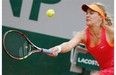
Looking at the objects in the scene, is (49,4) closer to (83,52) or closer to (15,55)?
(83,52)

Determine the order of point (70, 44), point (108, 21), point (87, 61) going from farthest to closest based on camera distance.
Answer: point (87, 61), point (108, 21), point (70, 44)

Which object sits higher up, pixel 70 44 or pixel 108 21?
pixel 108 21

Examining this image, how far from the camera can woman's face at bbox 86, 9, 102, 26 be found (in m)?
4.26

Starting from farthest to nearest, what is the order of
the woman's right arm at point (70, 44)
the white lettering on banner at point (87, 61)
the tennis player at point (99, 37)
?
the white lettering on banner at point (87, 61) → the tennis player at point (99, 37) → the woman's right arm at point (70, 44)

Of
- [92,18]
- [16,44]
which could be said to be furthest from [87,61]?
[92,18]

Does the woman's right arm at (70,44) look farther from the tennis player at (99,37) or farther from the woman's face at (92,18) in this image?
the woman's face at (92,18)

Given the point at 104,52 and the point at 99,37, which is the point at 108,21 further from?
the point at 104,52

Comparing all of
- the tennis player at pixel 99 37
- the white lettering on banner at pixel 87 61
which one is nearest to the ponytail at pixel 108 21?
the tennis player at pixel 99 37

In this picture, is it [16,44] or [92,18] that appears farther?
[16,44]

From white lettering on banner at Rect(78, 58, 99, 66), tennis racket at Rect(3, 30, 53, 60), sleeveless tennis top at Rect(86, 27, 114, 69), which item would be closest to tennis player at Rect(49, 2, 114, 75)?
sleeveless tennis top at Rect(86, 27, 114, 69)

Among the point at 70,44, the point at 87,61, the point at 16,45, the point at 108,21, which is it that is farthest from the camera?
the point at 87,61

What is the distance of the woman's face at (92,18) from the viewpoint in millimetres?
4258

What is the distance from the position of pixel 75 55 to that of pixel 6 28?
0.88 metres

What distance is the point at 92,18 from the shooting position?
14.0ft
